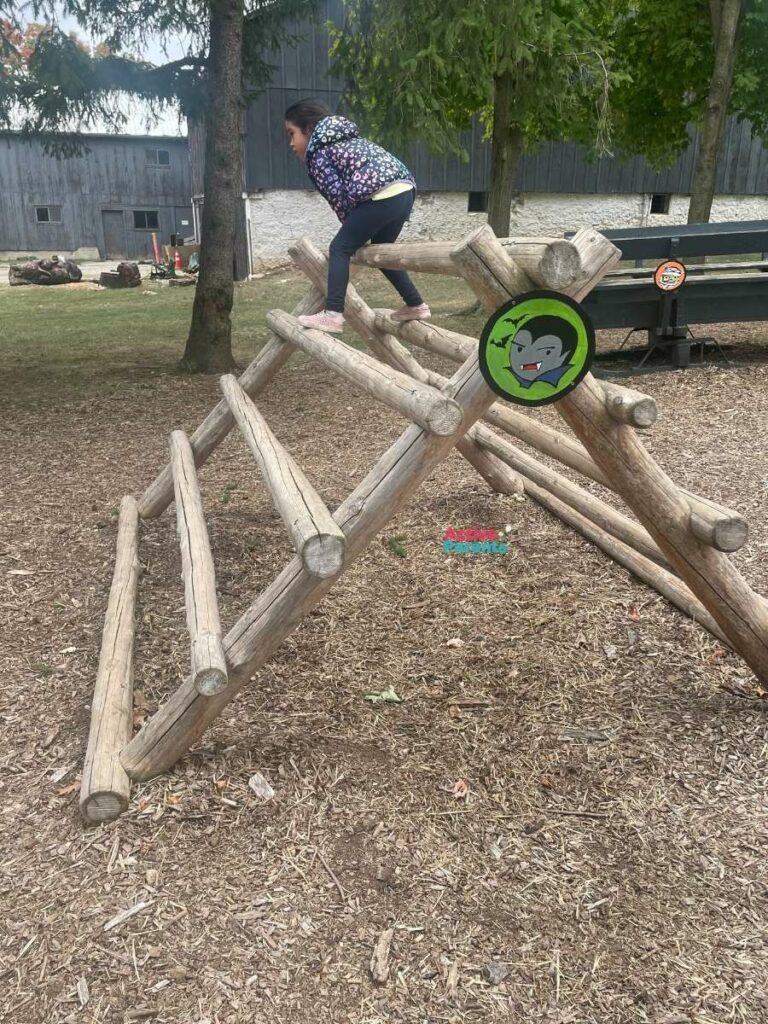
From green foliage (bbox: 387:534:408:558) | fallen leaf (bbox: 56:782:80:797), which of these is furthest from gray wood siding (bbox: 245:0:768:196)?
fallen leaf (bbox: 56:782:80:797)

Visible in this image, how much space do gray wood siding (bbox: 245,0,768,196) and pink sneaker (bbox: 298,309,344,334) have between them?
40.4 ft

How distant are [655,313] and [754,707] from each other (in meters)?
5.57

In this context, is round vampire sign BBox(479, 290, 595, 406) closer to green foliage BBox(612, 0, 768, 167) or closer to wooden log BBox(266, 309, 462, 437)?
wooden log BBox(266, 309, 462, 437)

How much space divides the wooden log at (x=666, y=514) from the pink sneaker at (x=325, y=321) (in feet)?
5.47

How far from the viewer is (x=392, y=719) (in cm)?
287

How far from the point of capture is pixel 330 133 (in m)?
3.65

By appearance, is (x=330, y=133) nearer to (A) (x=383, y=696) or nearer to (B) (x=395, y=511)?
(B) (x=395, y=511)

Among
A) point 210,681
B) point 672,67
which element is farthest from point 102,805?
point 672,67

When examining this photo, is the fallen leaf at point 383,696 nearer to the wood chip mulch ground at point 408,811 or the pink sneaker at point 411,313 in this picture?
the wood chip mulch ground at point 408,811

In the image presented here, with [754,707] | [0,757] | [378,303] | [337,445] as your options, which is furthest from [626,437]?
[378,303]

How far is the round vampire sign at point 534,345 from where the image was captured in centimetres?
226

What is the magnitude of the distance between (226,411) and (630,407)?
2.47 m

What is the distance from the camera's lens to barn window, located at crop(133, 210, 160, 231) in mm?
27866

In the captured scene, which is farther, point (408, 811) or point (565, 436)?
point (565, 436)
